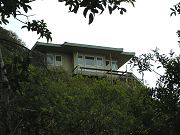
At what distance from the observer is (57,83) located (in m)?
28.7

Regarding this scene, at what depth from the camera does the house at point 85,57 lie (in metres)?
45.3

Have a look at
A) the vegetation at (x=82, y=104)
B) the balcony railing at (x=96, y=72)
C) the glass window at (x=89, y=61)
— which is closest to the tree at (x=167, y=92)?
the vegetation at (x=82, y=104)

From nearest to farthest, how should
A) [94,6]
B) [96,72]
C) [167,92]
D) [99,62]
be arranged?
1. [94,6]
2. [167,92]
3. [96,72]
4. [99,62]

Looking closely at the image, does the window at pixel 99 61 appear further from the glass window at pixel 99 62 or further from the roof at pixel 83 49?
the roof at pixel 83 49

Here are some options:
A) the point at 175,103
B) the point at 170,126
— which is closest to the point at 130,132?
the point at 170,126

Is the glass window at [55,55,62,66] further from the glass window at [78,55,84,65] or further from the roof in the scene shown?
the glass window at [78,55,84,65]

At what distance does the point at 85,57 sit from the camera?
47281mm

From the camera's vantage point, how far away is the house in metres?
45.3

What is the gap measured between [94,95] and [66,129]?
30.5 feet

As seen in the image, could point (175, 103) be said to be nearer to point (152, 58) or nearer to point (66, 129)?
point (152, 58)

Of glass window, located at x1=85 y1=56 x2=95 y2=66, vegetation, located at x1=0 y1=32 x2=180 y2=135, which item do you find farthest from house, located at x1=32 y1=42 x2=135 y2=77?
vegetation, located at x1=0 y1=32 x2=180 y2=135

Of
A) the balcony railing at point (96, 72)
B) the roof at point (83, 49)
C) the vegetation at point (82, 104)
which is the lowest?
the vegetation at point (82, 104)

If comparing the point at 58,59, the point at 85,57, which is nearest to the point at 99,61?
the point at 85,57

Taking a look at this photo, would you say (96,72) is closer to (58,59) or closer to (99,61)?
(99,61)
